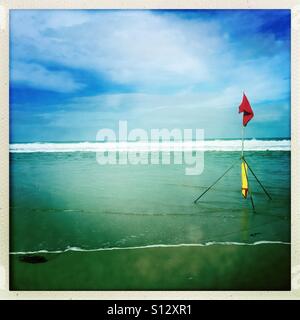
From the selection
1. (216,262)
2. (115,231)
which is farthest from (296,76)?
(115,231)

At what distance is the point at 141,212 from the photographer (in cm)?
239

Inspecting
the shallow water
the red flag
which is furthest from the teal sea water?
the red flag

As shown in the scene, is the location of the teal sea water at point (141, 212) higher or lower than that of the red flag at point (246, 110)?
lower

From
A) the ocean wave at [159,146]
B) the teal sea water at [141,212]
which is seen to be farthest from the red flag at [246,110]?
the teal sea water at [141,212]

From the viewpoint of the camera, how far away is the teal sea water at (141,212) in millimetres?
2279

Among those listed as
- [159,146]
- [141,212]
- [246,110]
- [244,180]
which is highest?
[246,110]

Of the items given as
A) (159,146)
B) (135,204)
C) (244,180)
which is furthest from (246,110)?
(135,204)

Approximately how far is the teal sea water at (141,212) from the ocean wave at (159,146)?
0.06 meters

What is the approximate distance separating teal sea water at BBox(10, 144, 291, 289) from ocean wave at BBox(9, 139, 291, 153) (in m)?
0.06

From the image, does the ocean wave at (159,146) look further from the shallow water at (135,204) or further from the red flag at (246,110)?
the red flag at (246,110)

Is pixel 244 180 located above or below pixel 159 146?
below

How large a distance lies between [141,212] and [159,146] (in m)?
0.51

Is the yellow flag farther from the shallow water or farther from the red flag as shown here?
the red flag

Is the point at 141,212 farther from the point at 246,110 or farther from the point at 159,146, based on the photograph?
the point at 246,110
